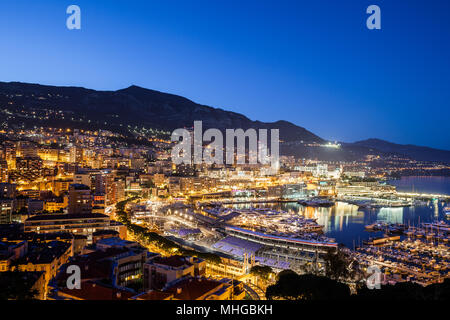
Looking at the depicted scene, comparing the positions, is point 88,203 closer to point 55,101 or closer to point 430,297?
point 430,297

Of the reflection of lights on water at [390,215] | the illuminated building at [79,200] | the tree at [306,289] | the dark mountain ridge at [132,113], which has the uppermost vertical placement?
the dark mountain ridge at [132,113]

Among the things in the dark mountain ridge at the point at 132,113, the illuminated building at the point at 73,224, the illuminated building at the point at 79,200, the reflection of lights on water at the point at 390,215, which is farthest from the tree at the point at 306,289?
the dark mountain ridge at the point at 132,113

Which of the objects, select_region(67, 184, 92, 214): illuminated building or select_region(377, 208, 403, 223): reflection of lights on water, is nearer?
select_region(67, 184, 92, 214): illuminated building

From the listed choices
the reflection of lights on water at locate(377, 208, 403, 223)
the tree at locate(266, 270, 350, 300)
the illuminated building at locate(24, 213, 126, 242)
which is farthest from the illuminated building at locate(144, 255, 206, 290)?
→ the reflection of lights on water at locate(377, 208, 403, 223)

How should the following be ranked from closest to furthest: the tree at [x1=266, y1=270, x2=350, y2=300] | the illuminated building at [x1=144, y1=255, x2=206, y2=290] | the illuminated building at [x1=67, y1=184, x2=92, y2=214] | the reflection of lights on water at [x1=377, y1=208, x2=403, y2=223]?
1. the tree at [x1=266, y1=270, x2=350, y2=300]
2. the illuminated building at [x1=144, y1=255, x2=206, y2=290]
3. the illuminated building at [x1=67, y1=184, x2=92, y2=214]
4. the reflection of lights on water at [x1=377, y1=208, x2=403, y2=223]

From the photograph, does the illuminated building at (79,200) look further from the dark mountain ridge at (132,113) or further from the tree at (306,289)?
the dark mountain ridge at (132,113)

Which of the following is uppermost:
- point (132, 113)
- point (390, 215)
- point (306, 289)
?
point (132, 113)

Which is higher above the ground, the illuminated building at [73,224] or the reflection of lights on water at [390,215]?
the illuminated building at [73,224]

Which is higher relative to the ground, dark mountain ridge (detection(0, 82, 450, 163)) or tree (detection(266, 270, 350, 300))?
dark mountain ridge (detection(0, 82, 450, 163))

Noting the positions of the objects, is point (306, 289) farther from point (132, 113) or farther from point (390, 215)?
point (132, 113)

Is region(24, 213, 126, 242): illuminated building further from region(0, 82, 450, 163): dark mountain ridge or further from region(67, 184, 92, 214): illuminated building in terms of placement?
region(0, 82, 450, 163): dark mountain ridge

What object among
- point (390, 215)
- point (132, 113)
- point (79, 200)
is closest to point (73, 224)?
point (79, 200)

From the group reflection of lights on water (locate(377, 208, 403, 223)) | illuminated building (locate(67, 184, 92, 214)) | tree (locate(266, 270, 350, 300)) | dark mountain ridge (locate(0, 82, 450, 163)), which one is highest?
dark mountain ridge (locate(0, 82, 450, 163))
